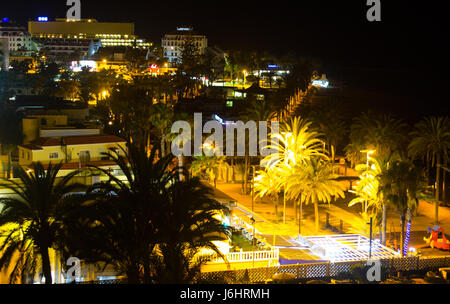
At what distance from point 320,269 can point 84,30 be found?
548 feet

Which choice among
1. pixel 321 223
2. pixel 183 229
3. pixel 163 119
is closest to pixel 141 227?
pixel 183 229

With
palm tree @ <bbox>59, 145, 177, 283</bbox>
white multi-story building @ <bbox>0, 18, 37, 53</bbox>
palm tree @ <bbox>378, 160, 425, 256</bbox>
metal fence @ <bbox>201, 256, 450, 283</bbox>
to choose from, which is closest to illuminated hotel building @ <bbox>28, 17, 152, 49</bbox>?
white multi-story building @ <bbox>0, 18, 37, 53</bbox>

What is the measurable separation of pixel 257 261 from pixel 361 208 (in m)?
11.5

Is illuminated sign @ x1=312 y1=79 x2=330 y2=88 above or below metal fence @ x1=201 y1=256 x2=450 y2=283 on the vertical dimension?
above

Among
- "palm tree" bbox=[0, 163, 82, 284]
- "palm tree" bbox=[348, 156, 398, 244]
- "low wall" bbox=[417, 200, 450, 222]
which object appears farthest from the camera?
"low wall" bbox=[417, 200, 450, 222]

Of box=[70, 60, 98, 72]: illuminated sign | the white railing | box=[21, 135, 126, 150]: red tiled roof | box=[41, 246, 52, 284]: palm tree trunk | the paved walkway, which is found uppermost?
box=[70, 60, 98, 72]: illuminated sign

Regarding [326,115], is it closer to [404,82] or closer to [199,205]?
[199,205]

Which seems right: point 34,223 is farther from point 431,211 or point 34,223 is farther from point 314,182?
point 431,211

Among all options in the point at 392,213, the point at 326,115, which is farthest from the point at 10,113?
the point at 392,213

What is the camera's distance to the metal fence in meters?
16.1

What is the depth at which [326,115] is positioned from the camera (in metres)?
45.0

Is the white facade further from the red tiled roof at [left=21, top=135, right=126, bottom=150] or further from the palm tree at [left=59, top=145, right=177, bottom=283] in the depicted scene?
the palm tree at [left=59, top=145, right=177, bottom=283]

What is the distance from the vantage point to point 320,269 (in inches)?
671

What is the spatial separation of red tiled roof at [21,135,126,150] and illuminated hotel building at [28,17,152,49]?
142 metres
